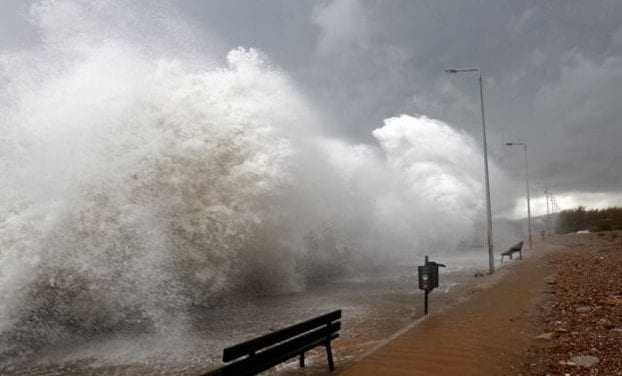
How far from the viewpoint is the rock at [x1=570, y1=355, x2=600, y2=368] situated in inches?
252

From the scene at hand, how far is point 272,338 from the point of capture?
6.11 metres

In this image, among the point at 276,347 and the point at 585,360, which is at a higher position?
the point at 276,347

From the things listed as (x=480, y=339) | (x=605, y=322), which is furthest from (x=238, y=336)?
(x=605, y=322)

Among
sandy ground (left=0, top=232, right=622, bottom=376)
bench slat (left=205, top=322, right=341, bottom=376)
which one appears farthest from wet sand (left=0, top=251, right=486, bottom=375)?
bench slat (left=205, top=322, right=341, bottom=376)

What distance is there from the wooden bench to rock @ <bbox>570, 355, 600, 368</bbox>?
341 cm

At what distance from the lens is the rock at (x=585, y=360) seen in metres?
6.41

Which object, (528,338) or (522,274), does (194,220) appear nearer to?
(528,338)

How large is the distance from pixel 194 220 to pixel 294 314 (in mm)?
5684

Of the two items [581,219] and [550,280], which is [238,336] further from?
[581,219]

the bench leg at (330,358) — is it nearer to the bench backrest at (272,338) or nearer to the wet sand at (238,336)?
the wet sand at (238,336)

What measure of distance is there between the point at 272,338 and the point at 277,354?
0.86ft

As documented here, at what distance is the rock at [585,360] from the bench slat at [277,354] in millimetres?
3420

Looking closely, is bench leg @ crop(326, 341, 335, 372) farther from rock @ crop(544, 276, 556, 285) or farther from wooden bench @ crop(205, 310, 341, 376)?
rock @ crop(544, 276, 556, 285)

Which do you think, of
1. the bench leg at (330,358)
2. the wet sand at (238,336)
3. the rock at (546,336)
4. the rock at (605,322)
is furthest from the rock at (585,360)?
the bench leg at (330,358)
